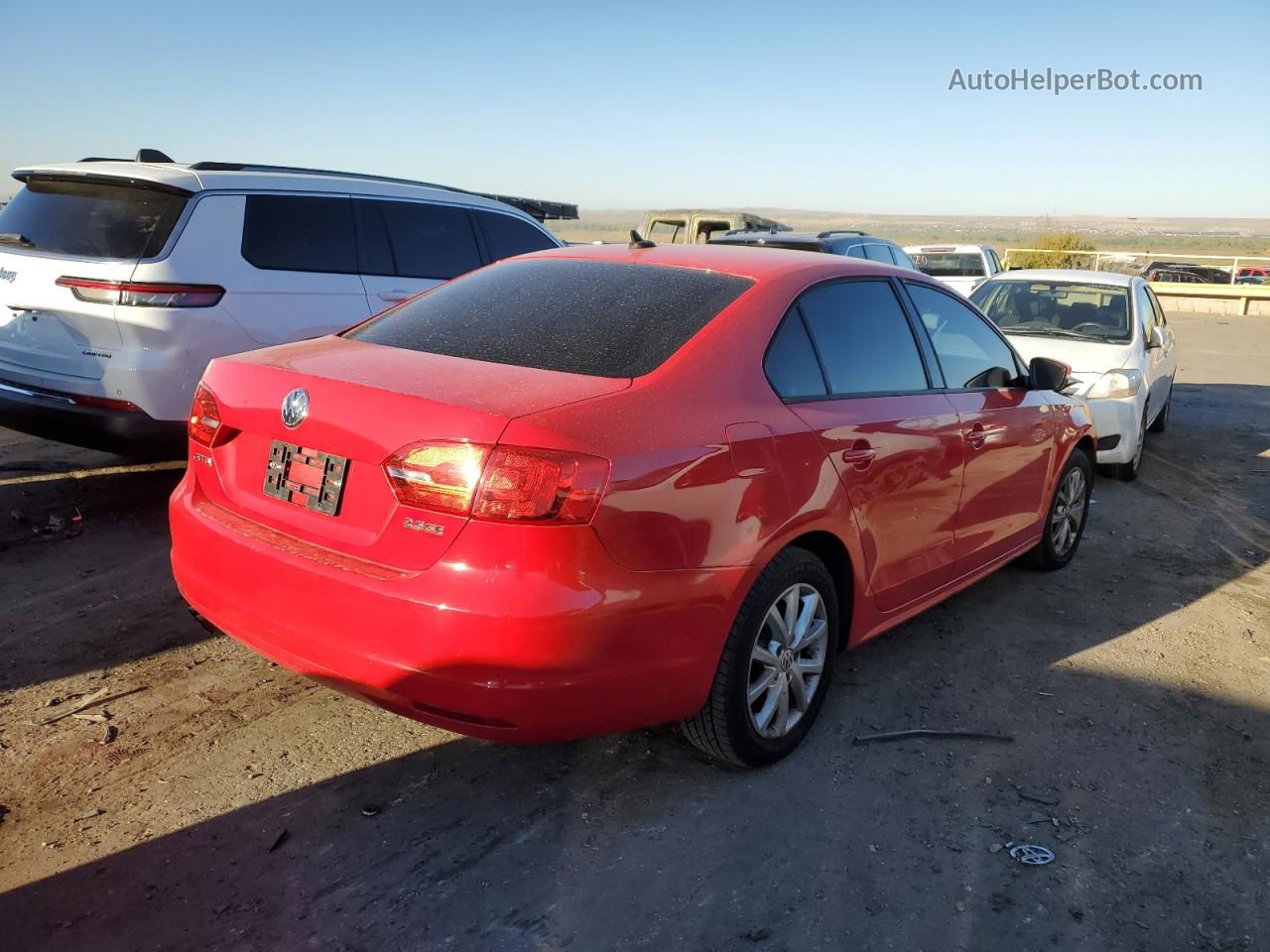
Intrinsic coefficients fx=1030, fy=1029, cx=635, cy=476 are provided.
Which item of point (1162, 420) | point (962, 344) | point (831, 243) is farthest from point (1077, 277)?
point (962, 344)

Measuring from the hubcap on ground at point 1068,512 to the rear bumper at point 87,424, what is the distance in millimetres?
4673

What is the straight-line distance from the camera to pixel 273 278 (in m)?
5.93

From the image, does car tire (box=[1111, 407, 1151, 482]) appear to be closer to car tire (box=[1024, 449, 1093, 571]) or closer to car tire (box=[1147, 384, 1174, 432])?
car tire (box=[1147, 384, 1174, 432])

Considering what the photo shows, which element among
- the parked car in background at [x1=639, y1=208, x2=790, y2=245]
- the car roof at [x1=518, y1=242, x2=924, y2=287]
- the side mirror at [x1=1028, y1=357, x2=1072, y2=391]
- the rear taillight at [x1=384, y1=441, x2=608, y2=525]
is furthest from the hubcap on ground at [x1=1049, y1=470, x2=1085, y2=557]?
the parked car in background at [x1=639, y1=208, x2=790, y2=245]

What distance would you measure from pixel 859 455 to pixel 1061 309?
21.9 ft

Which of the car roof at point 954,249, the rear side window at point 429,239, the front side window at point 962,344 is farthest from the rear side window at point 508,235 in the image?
the car roof at point 954,249

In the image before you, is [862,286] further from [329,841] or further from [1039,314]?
[1039,314]

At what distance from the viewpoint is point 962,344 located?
466cm

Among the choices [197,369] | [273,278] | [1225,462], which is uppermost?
[273,278]

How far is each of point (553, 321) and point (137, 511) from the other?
3.69 meters

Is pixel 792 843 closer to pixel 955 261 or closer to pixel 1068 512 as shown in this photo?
pixel 1068 512

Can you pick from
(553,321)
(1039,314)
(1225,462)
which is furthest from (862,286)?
(1225,462)

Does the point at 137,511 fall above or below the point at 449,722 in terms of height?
below

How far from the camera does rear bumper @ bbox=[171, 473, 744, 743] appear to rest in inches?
103
